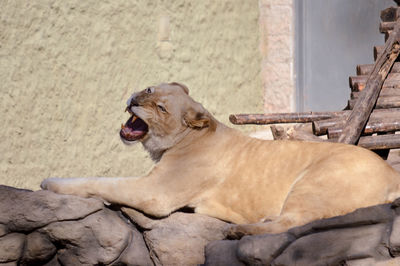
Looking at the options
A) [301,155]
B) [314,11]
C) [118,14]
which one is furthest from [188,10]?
[301,155]

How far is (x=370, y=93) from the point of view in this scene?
20.4 ft

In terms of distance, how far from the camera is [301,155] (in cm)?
427

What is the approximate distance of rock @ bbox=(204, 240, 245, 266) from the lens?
3635mm

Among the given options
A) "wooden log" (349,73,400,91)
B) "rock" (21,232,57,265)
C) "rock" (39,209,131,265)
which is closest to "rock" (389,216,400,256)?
"rock" (39,209,131,265)

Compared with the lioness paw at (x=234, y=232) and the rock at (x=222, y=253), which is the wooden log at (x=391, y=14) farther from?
the rock at (x=222, y=253)

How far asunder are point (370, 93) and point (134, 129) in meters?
2.76

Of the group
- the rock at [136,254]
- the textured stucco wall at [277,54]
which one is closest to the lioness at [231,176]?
the rock at [136,254]

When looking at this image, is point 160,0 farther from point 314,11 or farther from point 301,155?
point 301,155

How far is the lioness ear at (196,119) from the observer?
4453 millimetres

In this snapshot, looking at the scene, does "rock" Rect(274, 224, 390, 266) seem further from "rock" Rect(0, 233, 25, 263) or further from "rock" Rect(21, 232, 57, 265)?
"rock" Rect(0, 233, 25, 263)

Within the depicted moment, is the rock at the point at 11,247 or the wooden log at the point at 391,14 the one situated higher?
the wooden log at the point at 391,14

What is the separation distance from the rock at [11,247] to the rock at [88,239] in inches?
6.1

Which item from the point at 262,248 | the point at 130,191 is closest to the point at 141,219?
the point at 130,191

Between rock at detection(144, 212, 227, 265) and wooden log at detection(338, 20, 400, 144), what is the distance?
2.04 meters
